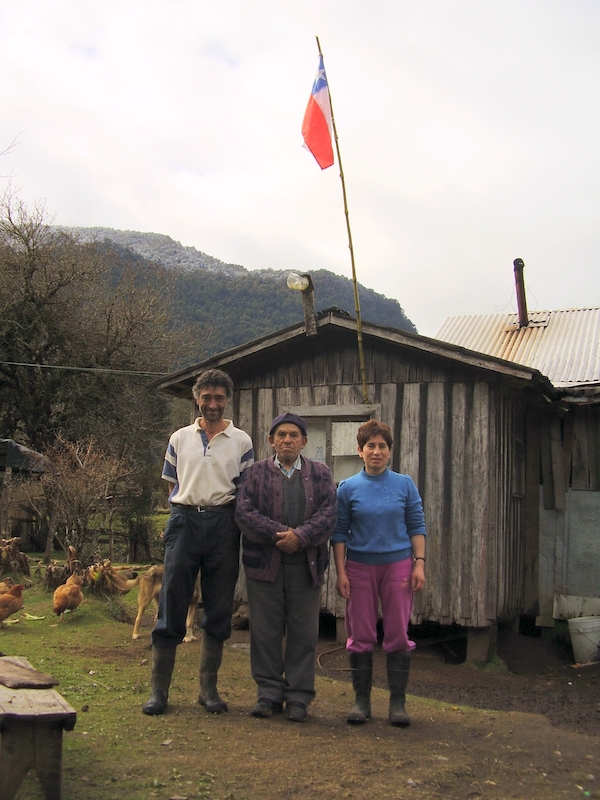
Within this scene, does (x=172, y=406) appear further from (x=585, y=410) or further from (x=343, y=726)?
(x=343, y=726)

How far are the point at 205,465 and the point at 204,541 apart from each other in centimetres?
46

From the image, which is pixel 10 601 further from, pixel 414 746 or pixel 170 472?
pixel 414 746

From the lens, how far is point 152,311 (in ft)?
82.7

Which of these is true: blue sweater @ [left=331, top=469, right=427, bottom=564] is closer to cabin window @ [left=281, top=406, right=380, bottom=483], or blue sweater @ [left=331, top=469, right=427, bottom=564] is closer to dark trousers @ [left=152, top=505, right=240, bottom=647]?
dark trousers @ [left=152, top=505, right=240, bottom=647]

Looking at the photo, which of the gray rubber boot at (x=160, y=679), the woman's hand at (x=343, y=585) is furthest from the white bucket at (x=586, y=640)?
the gray rubber boot at (x=160, y=679)

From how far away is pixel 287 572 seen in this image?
15.8ft

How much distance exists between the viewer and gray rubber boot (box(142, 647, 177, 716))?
4.66 metres

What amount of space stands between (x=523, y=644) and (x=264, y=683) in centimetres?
491

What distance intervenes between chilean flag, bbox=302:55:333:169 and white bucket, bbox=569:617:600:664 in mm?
5520

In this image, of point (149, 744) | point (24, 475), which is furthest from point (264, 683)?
point (24, 475)

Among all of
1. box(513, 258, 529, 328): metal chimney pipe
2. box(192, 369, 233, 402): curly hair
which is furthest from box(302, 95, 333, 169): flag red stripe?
box(513, 258, 529, 328): metal chimney pipe

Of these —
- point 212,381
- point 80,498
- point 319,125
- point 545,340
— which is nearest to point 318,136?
point 319,125

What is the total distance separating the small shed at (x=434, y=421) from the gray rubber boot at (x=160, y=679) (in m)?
4.05

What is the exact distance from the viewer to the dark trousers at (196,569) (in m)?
4.69
